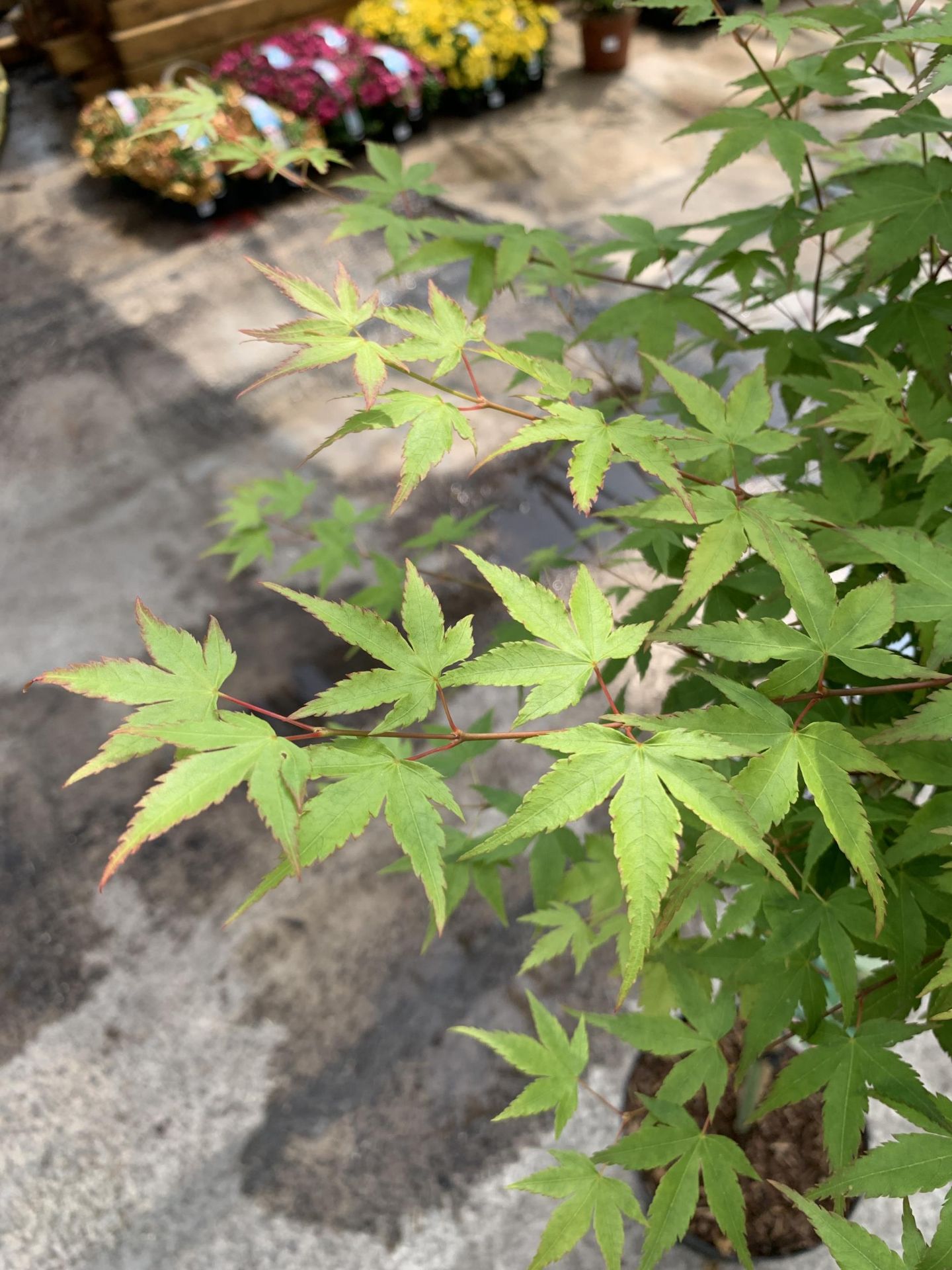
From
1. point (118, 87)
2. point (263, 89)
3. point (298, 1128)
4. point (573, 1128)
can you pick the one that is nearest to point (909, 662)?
point (573, 1128)

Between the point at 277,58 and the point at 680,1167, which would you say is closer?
the point at 680,1167

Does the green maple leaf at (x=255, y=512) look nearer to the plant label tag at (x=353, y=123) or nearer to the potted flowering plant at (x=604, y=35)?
the plant label tag at (x=353, y=123)

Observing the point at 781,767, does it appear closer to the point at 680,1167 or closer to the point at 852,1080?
the point at 852,1080

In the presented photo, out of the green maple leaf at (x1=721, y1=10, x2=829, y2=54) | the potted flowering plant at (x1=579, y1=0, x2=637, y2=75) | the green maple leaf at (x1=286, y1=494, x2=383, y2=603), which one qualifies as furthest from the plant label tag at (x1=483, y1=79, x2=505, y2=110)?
the green maple leaf at (x1=721, y1=10, x2=829, y2=54)

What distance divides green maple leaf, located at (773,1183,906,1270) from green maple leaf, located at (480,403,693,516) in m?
0.50

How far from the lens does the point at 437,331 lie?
823 millimetres

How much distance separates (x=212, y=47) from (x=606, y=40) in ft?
6.66

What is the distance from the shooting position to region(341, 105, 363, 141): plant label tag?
4.31 metres

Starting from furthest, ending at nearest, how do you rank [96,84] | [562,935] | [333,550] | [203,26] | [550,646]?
[96,84] → [203,26] → [333,550] → [562,935] → [550,646]

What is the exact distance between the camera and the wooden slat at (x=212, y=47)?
466cm

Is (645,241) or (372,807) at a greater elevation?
(645,241)

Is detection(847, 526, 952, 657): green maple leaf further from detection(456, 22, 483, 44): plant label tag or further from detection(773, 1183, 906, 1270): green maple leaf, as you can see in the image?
detection(456, 22, 483, 44): plant label tag

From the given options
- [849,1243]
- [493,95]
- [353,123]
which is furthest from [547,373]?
[493,95]

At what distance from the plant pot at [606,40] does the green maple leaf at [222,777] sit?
5.15m
